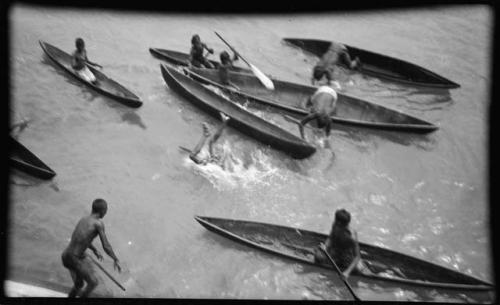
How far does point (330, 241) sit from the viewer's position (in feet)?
18.9

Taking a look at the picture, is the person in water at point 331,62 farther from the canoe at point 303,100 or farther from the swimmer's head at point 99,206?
the swimmer's head at point 99,206

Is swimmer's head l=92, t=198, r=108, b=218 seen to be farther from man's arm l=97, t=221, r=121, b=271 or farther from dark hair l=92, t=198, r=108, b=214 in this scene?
man's arm l=97, t=221, r=121, b=271

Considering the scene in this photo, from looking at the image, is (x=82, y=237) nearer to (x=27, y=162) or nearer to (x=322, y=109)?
(x=27, y=162)

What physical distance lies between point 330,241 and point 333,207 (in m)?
1.52

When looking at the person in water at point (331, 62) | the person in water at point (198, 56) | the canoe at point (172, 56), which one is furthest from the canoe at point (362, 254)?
the canoe at point (172, 56)

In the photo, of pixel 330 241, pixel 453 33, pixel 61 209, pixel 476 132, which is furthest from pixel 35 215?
pixel 453 33

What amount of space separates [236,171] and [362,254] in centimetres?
287

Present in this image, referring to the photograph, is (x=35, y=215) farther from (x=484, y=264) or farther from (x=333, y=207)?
(x=484, y=264)

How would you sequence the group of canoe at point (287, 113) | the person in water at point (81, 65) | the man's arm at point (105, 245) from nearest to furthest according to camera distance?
1. the man's arm at point (105, 245)
2. the group of canoe at point (287, 113)
3. the person in water at point (81, 65)

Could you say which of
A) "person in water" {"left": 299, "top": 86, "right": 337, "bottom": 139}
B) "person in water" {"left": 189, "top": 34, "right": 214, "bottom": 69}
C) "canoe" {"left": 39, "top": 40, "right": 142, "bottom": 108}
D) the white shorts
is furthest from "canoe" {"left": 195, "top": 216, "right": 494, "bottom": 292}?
the white shorts

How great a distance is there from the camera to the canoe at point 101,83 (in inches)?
343

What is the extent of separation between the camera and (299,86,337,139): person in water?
316 inches

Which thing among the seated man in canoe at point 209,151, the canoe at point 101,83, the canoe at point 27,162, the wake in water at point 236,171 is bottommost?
the canoe at point 27,162

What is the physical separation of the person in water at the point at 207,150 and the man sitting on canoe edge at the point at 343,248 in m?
2.91
